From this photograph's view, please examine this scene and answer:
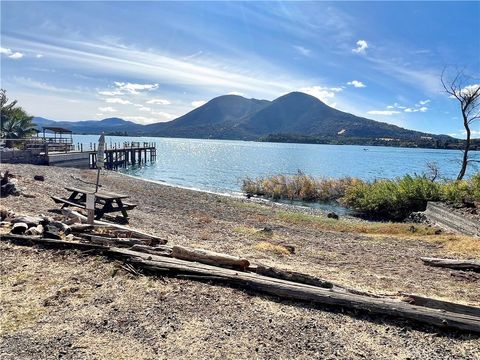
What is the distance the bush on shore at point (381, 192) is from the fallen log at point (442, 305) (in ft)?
48.2

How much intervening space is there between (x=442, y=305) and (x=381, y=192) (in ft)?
62.7

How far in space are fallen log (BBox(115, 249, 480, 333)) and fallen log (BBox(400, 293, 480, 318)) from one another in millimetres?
100

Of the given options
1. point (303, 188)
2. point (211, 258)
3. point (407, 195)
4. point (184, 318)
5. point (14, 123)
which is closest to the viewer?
point (184, 318)

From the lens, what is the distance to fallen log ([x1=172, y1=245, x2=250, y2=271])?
21.9ft

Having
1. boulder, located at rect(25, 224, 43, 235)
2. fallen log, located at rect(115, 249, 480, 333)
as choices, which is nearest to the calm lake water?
fallen log, located at rect(115, 249, 480, 333)

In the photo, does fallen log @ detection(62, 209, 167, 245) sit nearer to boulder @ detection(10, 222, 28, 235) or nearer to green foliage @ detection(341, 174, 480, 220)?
boulder @ detection(10, 222, 28, 235)

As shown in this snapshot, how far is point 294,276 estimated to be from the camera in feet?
20.4

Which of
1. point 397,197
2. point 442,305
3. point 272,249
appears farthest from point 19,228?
point 397,197

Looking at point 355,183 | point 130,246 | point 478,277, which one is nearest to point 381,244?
point 478,277

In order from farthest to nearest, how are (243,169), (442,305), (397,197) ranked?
(243,169)
(397,197)
(442,305)

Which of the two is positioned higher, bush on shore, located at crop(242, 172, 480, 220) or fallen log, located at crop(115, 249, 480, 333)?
Answer: fallen log, located at crop(115, 249, 480, 333)

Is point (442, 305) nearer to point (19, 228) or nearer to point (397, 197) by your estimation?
point (19, 228)

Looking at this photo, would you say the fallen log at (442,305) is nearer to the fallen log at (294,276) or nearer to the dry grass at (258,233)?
the fallen log at (294,276)

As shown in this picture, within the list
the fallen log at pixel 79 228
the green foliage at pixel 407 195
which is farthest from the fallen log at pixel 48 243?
the green foliage at pixel 407 195
